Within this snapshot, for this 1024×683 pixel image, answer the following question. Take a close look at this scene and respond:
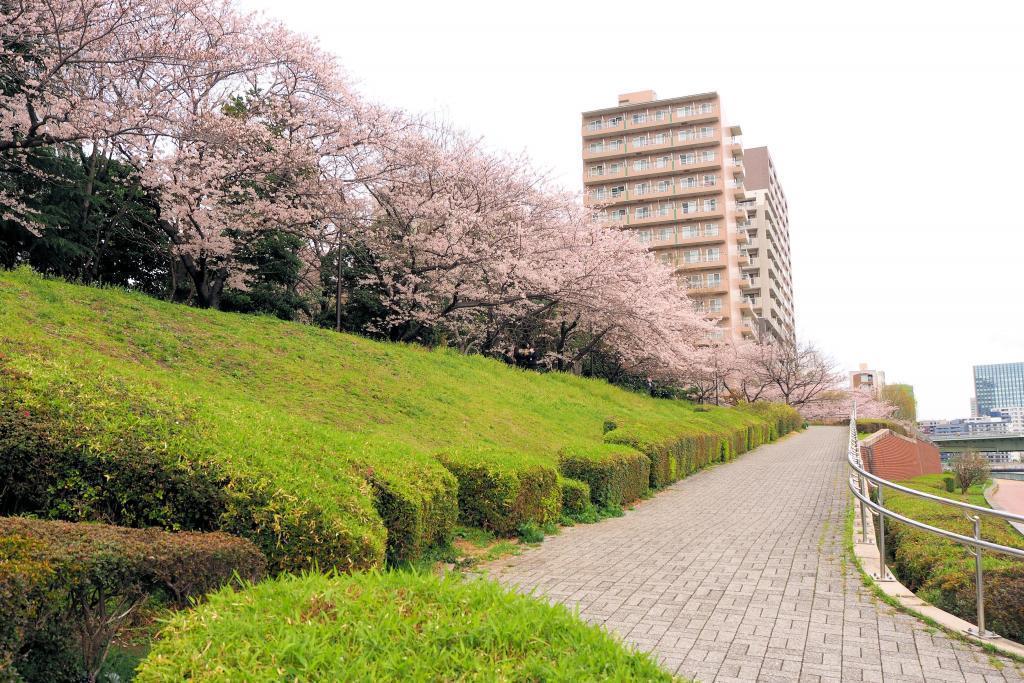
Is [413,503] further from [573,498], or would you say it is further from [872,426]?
[872,426]

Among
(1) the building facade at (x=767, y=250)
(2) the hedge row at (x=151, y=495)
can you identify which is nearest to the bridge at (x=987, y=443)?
(1) the building facade at (x=767, y=250)

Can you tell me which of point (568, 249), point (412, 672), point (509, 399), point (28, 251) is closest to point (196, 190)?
point (28, 251)

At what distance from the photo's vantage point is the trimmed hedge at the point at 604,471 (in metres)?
10.4

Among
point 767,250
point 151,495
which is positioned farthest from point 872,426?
point 767,250

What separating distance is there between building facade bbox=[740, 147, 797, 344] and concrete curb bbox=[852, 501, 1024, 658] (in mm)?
63414

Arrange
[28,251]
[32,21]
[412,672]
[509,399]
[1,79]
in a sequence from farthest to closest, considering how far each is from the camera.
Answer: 1. [509,399]
2. [28,251]
3. [1,79]
4. [32,21]
5. [412,672]

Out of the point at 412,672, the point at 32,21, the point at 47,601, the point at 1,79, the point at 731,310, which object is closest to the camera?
the point at 412,672

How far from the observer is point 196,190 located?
16406 millimetres

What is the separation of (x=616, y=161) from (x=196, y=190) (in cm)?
5512

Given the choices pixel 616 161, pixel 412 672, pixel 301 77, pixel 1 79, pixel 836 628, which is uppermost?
pixel 616 161

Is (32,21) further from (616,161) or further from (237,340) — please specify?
(616,161)

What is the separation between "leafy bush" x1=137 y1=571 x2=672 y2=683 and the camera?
85.6 inches

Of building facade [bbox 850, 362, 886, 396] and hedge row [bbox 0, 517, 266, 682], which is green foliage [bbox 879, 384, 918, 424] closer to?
building facade [bbox 850, 362, 886, 396]

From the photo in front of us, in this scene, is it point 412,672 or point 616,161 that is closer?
point 412,672
